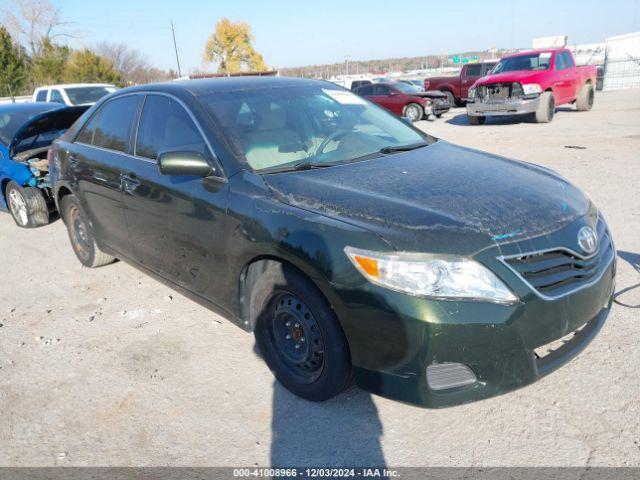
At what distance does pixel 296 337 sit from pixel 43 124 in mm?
5694

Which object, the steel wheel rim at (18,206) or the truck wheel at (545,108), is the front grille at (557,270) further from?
the truck wheel at (545,108)

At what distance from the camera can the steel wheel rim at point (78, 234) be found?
5.03m

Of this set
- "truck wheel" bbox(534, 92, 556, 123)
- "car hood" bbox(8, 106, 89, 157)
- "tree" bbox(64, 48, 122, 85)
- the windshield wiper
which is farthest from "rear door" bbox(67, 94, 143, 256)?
"tree" bbox(64, 48, 122, 85)

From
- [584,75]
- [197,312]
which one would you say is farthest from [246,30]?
[197,312]

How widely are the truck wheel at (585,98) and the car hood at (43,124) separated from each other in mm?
15198

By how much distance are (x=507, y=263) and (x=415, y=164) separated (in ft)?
3.72

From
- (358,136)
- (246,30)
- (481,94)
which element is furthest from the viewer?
(246,30)

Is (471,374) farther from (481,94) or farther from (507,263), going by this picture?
(481,94)

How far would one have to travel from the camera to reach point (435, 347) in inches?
88.1

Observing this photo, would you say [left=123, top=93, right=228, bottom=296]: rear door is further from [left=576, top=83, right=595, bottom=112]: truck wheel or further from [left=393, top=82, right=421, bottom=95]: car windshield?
[left=576, top=83, right=595, bottom=112]: truck wheel

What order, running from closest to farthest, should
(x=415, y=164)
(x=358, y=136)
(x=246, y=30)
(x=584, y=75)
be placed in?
1. (x=415, y=164)
2. (x=358, y=136)
3. (x=584, y=75)
4. (x=246, y=30)

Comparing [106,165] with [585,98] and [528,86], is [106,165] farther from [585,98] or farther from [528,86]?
[585,98]

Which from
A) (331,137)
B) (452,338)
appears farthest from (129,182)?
(452,338)

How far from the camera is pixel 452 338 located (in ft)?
7.32
